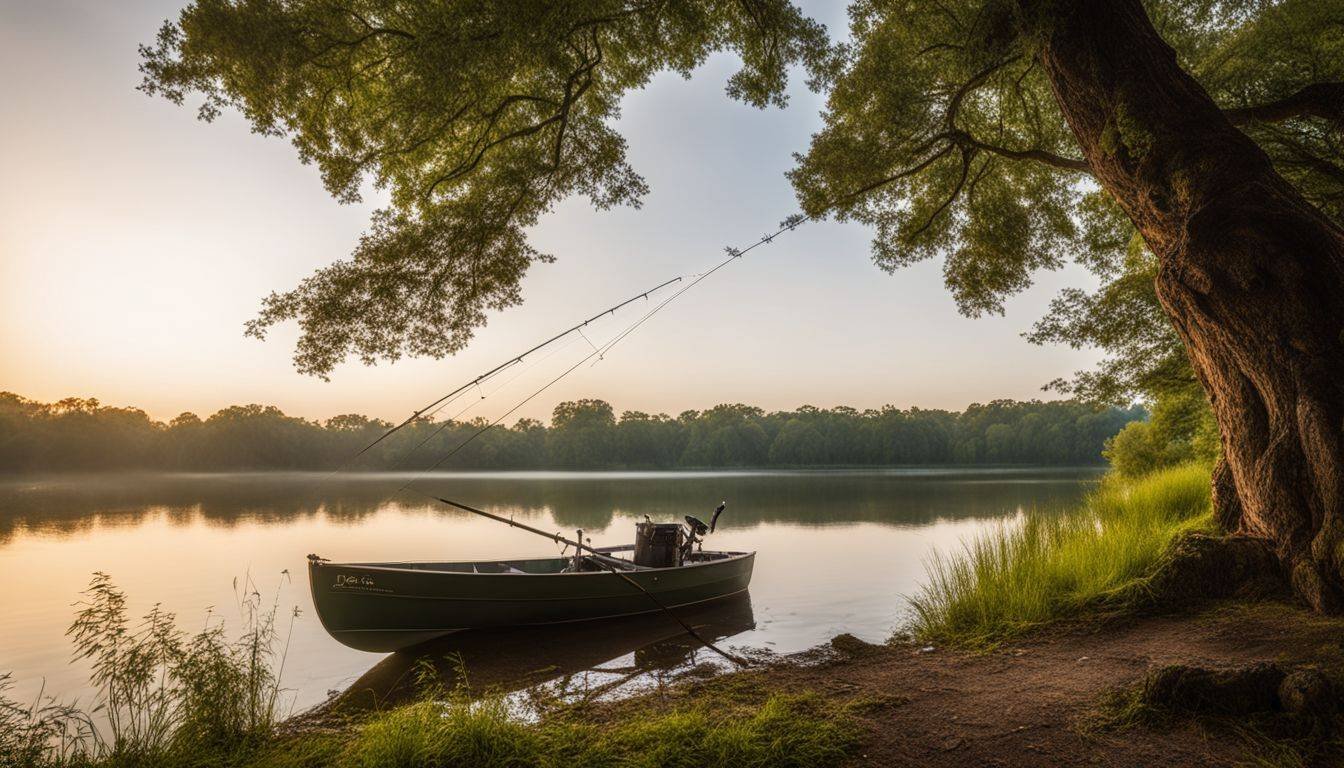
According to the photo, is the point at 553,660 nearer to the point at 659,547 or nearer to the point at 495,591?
the point at 495,591

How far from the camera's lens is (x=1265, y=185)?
536cm

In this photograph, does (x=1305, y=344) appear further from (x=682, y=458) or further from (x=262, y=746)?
(x=682, y=458)

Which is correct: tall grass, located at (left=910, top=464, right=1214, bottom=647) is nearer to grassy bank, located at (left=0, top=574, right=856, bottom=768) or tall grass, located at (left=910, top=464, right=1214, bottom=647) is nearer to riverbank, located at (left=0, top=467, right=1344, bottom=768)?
riverbank, located at (left=0, top=467, right=1344, bottom=768)

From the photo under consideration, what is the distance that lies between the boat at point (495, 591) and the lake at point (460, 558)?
0.27 metres

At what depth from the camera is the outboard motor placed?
1045 centimetres

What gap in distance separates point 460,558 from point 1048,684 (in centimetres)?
1623

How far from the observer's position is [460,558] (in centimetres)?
1788

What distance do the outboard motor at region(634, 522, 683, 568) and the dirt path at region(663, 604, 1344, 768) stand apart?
4.50 m

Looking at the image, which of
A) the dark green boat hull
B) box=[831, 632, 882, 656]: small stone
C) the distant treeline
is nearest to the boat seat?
the dark green boat hull

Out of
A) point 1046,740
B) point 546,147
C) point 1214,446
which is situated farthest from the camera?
point 1214,446

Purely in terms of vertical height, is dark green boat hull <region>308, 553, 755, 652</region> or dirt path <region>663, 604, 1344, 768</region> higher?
dirt path <region>663, 604, 1344, 768</region>

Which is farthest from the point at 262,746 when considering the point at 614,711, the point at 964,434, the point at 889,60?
the point at 964,434

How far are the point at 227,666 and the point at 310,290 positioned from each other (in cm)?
448

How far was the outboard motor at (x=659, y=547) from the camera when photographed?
411 inches
